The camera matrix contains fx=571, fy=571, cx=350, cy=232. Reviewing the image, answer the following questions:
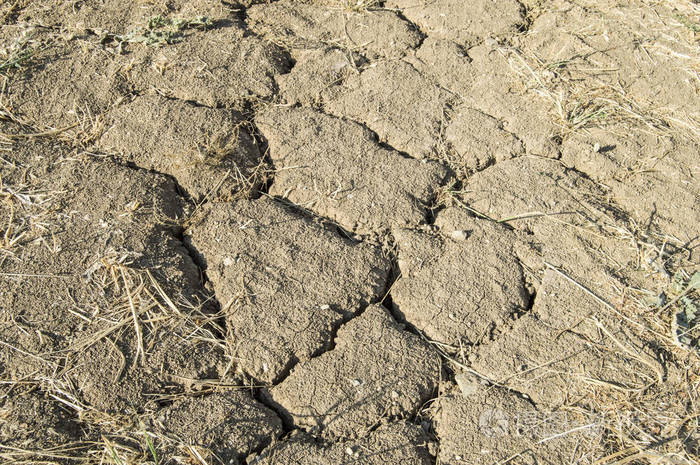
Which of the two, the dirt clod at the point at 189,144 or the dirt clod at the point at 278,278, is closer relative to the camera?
the dirt clod at the point at 278,278

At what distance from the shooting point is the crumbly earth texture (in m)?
1.83

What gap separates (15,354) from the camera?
1862 millimetres

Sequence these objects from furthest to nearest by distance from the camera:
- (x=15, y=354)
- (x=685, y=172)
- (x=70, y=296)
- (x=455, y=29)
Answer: (x=455, y=29) → (x=685, y=172) → (x=70, y=296) → (x=15, y=354)

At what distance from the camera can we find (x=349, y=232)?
2.30 meters

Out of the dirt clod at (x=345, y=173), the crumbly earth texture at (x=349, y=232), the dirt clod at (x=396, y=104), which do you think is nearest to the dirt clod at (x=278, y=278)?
the crumbly earth texture at (x=349, y=232)

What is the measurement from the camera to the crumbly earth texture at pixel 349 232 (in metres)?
1.83

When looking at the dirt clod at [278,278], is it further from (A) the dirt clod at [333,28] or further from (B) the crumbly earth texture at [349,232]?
(A) the dirt clod at [333,28]

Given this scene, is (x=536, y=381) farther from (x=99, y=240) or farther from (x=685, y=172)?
(x=99, y=240)

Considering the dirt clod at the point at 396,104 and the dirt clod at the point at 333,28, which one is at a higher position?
the dirt clod at the point at 333,28

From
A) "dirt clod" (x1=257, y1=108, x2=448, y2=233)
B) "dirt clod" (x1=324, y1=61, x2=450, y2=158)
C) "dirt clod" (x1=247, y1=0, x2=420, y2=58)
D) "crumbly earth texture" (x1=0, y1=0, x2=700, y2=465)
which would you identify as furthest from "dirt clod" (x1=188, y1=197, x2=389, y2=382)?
"dirt clod" (x1=247, y1=0, x2=420, y2=58)

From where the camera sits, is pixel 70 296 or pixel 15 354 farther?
pixel 70 296

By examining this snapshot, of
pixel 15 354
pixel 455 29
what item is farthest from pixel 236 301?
pixel 455 29

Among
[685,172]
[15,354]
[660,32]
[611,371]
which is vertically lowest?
[15,354]

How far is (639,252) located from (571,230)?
268 millimetres
